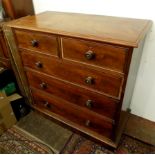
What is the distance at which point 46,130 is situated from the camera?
5.31 ft

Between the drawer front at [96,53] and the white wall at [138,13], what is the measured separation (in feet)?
1.48

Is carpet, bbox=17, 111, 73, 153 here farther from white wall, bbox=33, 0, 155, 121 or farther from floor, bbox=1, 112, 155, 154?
white wall, bbox=33, 0, 155, 121

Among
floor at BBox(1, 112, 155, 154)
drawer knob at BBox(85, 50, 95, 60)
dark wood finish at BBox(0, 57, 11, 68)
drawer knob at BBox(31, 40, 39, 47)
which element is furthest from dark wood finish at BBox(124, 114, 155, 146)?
dark wood finish at BBox(0, 57, 11, 68)

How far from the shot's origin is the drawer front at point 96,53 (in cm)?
91

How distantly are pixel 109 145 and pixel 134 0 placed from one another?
113 cm

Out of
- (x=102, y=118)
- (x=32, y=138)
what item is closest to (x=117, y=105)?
(x=102, y=118)

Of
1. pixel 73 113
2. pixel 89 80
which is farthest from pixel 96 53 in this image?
pixel 73 113

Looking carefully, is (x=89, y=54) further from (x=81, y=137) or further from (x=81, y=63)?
(x=81, y=137)

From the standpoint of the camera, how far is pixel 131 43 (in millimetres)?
836

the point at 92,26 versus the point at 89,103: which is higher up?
the point at 92,26

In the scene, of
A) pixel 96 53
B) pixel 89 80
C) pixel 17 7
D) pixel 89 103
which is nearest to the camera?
pixel 96 53

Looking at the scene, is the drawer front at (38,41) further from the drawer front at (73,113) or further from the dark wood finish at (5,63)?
the drawer front at (73,113)

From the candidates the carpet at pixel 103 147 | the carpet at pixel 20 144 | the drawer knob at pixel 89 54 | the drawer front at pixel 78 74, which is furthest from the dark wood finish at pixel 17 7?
the carpet at pixel 103 147

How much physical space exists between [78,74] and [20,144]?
35.7 inches
